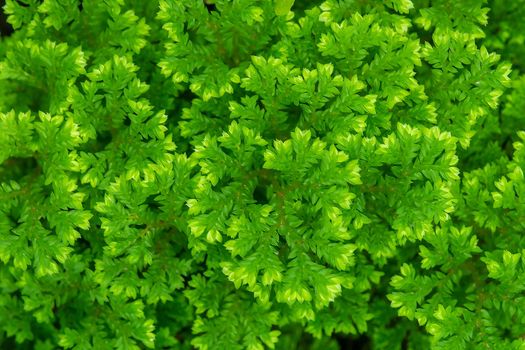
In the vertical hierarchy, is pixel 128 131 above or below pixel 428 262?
above

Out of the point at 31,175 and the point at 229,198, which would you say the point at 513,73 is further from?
the point at 31,175

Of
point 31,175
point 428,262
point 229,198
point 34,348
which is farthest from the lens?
point 34,348

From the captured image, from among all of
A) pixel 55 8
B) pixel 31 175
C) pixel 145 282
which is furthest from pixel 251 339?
pixel 55 8

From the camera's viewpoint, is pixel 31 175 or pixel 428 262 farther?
pixel 31 175

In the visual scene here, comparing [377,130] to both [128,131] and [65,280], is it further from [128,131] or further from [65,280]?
[65,280]

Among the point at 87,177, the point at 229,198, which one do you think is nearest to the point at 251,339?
the point at 229,198

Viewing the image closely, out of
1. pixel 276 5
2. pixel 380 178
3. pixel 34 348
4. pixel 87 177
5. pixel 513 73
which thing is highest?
pixel 276 5

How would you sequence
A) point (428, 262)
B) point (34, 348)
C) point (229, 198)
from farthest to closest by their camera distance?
point (34, 348) → point (428, 262) → point (229, 198)
